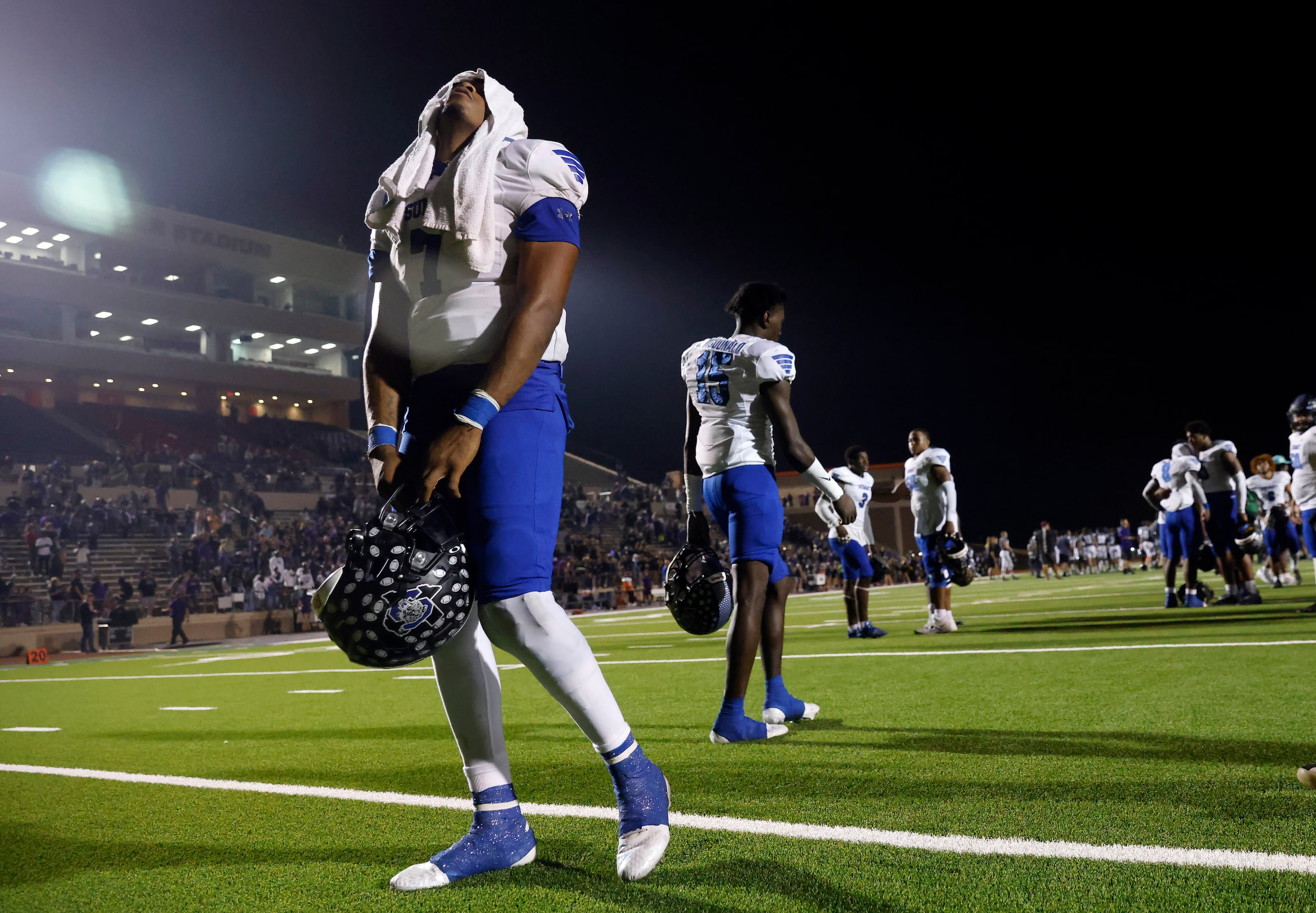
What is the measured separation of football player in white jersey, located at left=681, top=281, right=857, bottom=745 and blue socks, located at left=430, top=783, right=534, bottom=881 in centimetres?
171

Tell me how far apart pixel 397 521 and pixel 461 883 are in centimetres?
89

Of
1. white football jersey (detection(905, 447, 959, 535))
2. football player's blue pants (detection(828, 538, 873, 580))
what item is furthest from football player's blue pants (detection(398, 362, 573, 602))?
white football jersey (detection(905, 447, 959, 535))

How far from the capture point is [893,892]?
6.13 feet

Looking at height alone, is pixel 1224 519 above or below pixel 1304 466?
below

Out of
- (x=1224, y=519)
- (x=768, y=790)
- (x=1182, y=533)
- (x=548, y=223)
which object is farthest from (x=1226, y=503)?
(x=548, y=223)

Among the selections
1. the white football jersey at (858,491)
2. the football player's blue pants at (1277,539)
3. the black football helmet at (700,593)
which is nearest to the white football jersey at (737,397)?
the black football helmet at (700,593)

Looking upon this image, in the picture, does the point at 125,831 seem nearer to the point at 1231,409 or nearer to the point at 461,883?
the point at 461,883

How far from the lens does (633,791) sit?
85.7 inches

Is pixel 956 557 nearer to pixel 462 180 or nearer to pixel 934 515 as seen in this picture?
pixel 934 515

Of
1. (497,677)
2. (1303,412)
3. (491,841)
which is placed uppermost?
(1303,412)

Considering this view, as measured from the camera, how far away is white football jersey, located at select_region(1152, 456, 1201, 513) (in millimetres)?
10156

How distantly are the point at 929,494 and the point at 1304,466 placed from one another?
126 inches

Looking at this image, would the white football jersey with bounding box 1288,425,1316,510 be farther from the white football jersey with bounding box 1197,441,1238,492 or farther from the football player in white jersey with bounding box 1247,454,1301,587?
the football player in white jersey with bounding box 1247,454,1301,587

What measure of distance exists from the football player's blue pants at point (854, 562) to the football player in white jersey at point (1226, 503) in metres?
3.64
